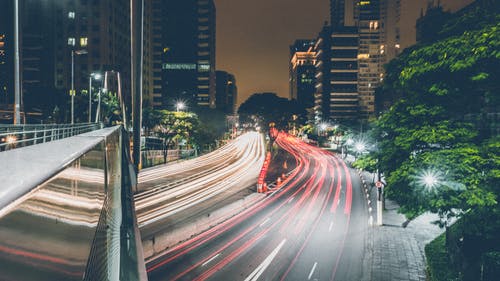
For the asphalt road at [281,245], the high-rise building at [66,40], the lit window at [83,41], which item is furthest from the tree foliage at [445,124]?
the lit window at [83,41]

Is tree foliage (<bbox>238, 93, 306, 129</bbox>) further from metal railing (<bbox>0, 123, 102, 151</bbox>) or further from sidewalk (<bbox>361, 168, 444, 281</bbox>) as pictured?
metal railing (<bbox>0, 123, 102, 151</bbox>)

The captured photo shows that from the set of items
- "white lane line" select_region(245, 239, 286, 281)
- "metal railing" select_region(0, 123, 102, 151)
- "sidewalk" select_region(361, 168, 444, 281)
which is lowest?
"white lane line" select_region(245, 239, 286, 281)

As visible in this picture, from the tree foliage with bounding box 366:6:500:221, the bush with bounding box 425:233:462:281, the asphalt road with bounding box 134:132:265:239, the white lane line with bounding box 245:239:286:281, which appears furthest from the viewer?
the asphalt road with bounding box 134:132:265:239

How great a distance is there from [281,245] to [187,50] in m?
147

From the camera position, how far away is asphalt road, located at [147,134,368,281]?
20.0 meters

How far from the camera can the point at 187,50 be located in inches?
6211

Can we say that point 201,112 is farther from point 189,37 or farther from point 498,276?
point 498,276

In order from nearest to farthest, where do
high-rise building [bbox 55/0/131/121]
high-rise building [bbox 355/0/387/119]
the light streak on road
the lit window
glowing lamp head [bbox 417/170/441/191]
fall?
glowing lamp head [bbox 417/170/441/191]
the light streak on road
high-rise building [bbox 55/0/131/121]
the lit window
high-rise building [bbox 355/0/387/119]

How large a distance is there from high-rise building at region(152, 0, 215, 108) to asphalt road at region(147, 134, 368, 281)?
409 ft

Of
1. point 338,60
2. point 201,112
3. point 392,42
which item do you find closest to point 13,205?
point 201,112

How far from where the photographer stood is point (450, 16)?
13.3m

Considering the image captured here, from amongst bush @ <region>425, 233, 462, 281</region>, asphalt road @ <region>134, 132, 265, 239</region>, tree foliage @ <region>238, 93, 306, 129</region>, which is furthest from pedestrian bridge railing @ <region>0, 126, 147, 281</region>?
tree foliage @ <region>238, 93, 306, 129</region>

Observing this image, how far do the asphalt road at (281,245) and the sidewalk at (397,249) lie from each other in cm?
92

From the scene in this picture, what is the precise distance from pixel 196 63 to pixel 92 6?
215ft
